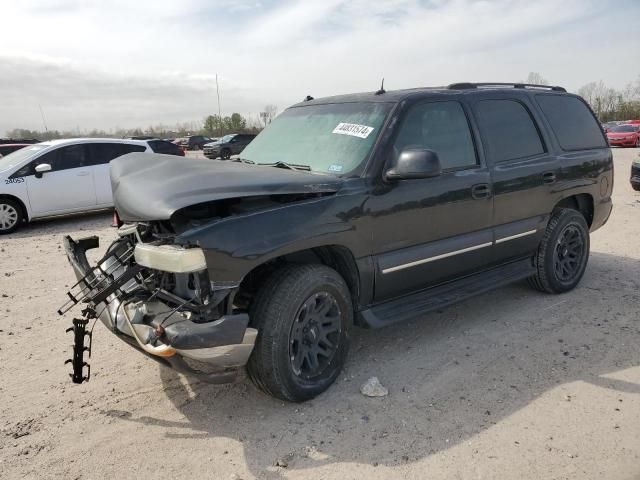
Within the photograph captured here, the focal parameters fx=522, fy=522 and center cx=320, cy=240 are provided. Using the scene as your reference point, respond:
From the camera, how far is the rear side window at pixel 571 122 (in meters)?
5.02

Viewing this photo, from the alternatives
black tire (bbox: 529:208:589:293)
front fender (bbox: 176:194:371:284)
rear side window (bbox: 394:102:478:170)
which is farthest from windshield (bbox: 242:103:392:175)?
black tire (bbox: 529:208:589:293)

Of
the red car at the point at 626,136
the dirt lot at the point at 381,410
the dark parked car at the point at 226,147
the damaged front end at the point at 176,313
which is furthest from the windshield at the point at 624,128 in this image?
the damaged front end at the point at 176,313

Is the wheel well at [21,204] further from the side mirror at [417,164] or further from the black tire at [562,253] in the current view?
the black tire at [562,253]

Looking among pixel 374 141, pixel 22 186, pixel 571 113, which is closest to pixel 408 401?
pixel 374 141

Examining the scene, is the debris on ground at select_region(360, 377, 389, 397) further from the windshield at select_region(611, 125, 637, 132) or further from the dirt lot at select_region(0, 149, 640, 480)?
the windshield at select_region(611, 125, 637, 132)

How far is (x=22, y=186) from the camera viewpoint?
9234 millimetres

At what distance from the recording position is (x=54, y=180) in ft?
31.3

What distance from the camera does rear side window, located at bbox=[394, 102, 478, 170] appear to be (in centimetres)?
379

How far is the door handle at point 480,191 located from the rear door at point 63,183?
26.6 feet

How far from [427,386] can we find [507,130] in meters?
2.38

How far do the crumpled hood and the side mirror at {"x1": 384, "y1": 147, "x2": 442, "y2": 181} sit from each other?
434 mm

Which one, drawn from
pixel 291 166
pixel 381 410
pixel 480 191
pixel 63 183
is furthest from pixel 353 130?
pixel 63 183

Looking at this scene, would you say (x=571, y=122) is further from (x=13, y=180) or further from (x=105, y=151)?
(x=13, y=180)

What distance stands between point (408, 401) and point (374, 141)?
1.75m
